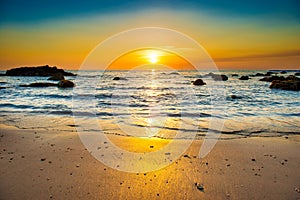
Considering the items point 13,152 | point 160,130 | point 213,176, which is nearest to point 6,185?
point 13,152

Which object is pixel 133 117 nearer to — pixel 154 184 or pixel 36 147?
pixel 36 147

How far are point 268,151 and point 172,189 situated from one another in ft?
9.55

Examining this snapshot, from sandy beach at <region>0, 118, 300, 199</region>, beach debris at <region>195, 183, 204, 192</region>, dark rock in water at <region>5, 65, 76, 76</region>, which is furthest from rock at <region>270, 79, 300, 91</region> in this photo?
dark rock in water at <region>5, 65, 76, 76</region>

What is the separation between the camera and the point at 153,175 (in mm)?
3672

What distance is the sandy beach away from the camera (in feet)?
10.3

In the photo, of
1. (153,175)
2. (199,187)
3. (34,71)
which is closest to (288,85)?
(199,187)

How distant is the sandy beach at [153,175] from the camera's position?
10.3ft

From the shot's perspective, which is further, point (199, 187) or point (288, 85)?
point (288, 85)

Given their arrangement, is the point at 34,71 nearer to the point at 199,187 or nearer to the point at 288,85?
the point at 288,85

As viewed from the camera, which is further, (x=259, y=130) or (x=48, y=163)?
(x=259, y=130)

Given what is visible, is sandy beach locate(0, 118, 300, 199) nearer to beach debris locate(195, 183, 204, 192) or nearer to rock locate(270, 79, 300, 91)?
beach debris locate(195, 183, 204, 192)

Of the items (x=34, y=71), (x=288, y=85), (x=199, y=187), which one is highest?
(x=34, y=71)

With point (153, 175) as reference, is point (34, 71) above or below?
above

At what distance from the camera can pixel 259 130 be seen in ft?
22.5
